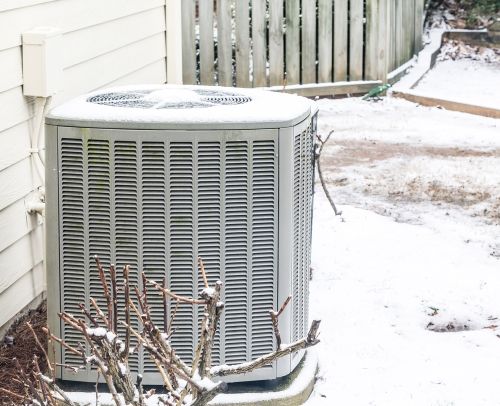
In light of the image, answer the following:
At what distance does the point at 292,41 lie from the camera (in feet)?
40.3

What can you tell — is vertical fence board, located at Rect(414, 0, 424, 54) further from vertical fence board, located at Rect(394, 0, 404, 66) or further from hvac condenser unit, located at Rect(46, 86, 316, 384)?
hvac condenser unit, located at Rect(46, 86, 316, 384)

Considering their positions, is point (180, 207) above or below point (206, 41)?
above

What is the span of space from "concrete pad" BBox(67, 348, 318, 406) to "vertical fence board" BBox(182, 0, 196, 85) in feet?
24.8

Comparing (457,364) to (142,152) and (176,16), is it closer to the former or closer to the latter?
(142,152)

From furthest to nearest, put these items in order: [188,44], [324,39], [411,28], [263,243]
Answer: [411,28] < [324,39] < [188,44] < [263,243]

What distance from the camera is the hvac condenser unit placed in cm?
416

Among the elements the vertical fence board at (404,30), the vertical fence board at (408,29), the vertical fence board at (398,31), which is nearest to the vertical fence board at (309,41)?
the vertical fence board at (398,31)

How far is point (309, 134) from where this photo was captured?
4.73 meters

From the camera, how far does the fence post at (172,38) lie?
342 inches

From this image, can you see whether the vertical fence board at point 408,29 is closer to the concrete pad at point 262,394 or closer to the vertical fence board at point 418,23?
the vertical fence board at point 418,23

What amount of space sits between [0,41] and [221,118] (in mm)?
1549

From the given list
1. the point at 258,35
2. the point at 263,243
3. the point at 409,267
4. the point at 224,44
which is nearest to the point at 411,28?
the point at 258,35

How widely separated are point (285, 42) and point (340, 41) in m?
0.59

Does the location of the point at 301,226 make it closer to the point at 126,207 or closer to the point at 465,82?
the point at 126,207
